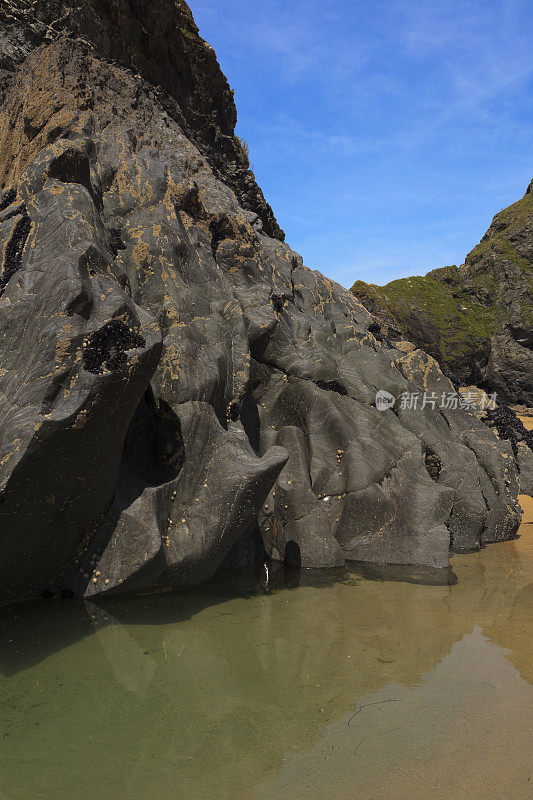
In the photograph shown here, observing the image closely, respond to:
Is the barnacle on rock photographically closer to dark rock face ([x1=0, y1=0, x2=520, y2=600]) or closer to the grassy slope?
dark rock face ([x1=0, y1=0, x2=520, y2=600])

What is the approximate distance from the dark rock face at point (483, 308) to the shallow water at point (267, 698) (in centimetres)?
2812

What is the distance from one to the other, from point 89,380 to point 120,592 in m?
2.99

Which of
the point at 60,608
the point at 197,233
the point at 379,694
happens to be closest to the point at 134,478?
the point at 60,608

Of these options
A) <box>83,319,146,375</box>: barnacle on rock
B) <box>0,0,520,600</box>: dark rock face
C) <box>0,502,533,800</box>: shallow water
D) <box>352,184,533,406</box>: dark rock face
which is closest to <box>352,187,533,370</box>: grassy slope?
<box>352,184,533,406</box>: dark rock face

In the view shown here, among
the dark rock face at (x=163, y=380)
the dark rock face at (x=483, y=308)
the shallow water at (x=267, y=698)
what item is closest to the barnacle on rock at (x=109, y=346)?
the dark rock face at (x=163, y=380)

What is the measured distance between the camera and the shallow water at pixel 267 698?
390 cm

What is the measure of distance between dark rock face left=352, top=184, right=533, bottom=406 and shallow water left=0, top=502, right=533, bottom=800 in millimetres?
28116

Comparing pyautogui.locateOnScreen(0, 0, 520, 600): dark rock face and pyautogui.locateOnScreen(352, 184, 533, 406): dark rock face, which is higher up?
pyautogui.locateOnScreen(352, 184, 533, 406): dark rock face

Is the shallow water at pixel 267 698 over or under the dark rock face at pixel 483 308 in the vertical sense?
under

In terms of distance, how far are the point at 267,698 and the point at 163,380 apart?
518 cm

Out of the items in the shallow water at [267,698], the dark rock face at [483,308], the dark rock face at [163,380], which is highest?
the dark rock face at [483,308]

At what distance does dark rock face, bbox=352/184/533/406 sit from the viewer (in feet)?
123

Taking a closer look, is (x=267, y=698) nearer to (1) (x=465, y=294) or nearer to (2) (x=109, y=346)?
(2) (x=109, y=346)

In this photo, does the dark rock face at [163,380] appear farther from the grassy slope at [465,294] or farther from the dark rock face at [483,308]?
the grassy slope at [465,294]
